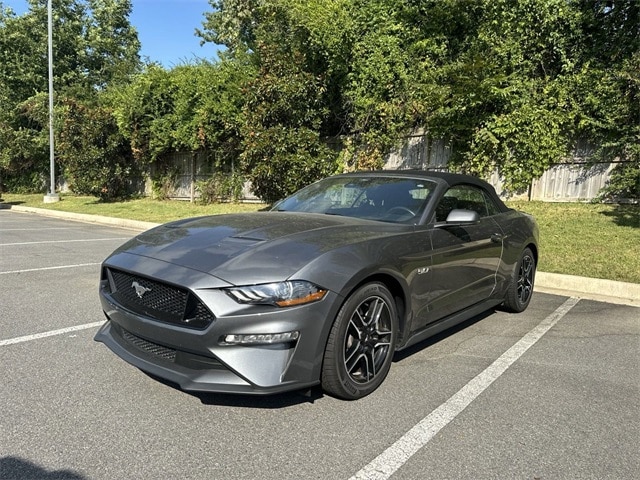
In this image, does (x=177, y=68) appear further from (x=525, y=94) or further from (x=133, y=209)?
(x=525, y=94)

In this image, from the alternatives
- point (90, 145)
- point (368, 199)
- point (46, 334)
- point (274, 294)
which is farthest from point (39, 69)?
point (274, 294)

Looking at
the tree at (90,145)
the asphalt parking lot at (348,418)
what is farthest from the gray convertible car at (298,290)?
the tree at (90,145)

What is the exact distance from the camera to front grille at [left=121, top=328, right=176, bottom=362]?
2851 millimetres

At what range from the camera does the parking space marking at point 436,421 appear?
244cm

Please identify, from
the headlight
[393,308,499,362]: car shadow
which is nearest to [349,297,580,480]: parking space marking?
[393,308,499,362]: car shadow

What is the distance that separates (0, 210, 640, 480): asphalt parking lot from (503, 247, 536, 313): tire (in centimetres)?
77

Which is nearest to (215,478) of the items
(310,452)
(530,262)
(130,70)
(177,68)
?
(310,452)

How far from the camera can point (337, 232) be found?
335 centimetres

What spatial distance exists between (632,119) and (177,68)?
14.2 meters

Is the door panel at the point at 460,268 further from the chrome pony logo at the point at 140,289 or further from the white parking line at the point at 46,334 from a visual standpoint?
the white parking line at the point at 46,334

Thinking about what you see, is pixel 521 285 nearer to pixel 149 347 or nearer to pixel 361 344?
pixel 361 344

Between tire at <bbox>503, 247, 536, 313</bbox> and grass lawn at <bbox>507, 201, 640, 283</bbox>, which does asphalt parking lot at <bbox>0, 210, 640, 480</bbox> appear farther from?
grass lawn at <bbox>507, 201, 640, 283</bbox>

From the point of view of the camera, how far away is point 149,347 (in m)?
2.97

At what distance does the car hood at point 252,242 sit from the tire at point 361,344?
384 mm
